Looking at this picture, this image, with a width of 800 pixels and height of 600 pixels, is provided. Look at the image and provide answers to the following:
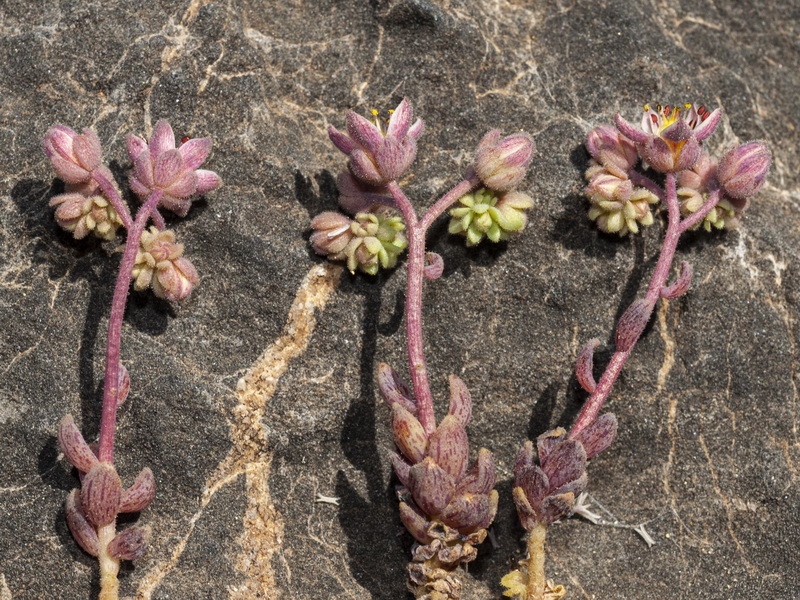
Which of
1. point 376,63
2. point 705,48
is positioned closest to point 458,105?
point 376,63

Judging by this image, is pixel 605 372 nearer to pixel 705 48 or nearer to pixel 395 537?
pixel 395 537

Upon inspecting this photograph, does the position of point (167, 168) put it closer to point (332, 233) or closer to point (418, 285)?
point (332, 233)

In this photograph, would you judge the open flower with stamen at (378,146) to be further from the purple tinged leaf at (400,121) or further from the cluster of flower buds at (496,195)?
the cluster of flower buds at (496,195)

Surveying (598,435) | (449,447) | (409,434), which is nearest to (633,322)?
(598,435)

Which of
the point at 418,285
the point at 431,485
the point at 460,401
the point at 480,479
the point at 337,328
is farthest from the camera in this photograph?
the point at 337,328

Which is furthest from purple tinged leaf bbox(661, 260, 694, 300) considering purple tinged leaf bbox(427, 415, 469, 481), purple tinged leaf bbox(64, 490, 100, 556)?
purple tinged leaf bbox(64, 490, 100, 556)

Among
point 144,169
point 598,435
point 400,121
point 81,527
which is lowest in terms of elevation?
point 81,527
